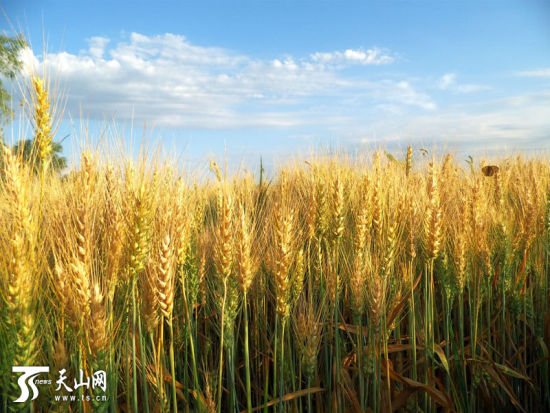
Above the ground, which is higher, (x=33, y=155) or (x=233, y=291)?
(x=33, y=155)

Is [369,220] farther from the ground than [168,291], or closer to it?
farther from the ground

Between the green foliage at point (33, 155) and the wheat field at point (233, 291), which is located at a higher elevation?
the green foliage at point (33, 155)

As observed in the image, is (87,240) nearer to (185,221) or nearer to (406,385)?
(185,221)

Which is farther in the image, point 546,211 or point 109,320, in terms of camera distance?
point 546,211

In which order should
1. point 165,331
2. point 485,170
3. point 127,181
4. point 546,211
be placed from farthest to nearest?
1. point 485,170
2. point 546,211
3. point 165,331
4. point 127,181

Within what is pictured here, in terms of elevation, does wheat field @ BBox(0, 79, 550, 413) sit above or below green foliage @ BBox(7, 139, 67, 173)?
below

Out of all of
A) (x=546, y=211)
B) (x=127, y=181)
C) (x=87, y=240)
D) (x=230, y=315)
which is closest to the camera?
(x=87, y=240)

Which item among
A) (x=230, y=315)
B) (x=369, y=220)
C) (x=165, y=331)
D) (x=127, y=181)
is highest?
(x=127, y=181)

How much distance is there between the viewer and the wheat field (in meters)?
1.58

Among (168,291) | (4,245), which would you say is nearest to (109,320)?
(168,291)

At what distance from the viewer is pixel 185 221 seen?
6.58ft

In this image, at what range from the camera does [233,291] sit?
193 centimetres

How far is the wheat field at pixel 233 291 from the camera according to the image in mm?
1575

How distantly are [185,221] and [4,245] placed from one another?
0.77 metres
